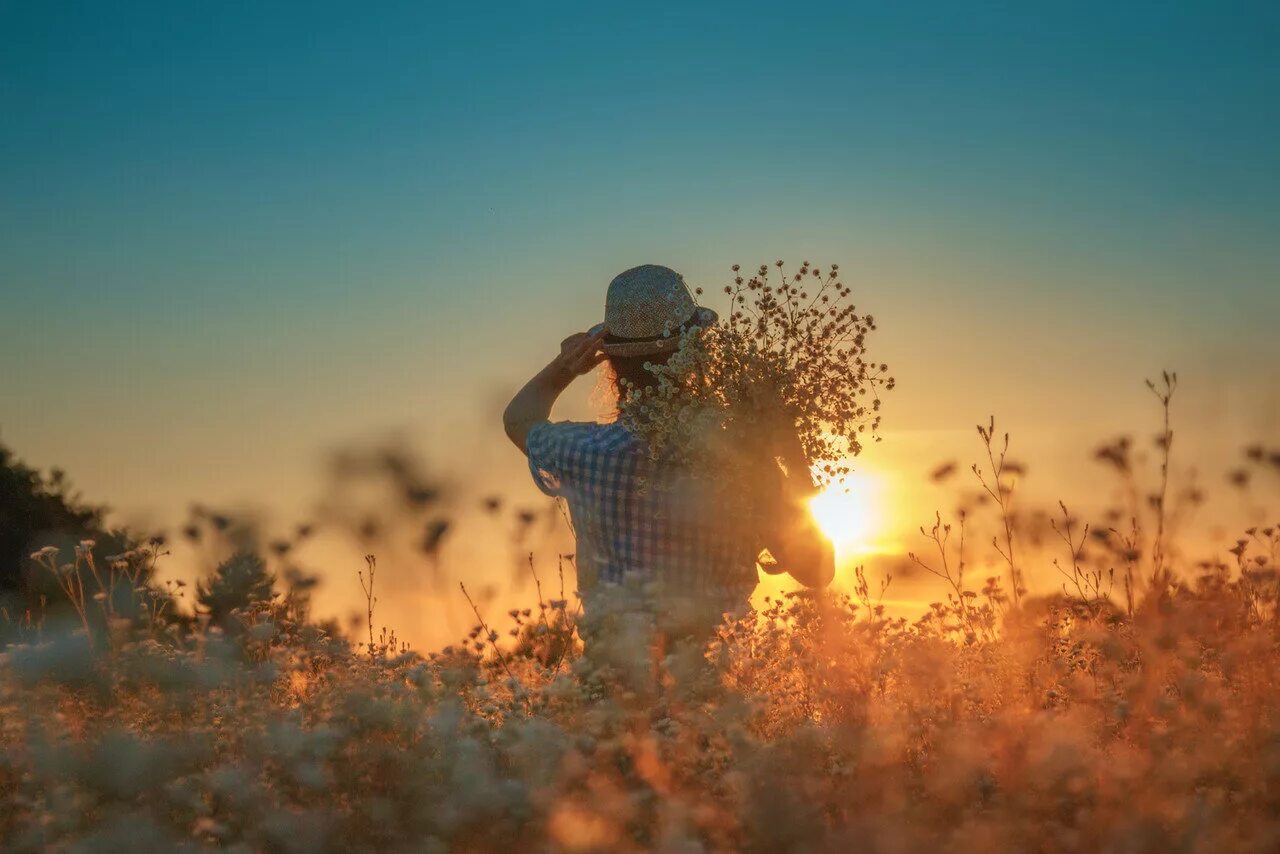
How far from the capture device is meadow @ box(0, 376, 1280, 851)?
3.15m

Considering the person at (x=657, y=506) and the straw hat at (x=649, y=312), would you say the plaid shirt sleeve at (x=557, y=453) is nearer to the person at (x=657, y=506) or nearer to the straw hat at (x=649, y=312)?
the person at (x=657, y=506)

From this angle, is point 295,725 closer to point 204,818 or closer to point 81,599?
point 204,818

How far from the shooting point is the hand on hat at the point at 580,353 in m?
5.21

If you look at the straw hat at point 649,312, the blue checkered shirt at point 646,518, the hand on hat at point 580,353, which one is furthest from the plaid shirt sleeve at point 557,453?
the straw hat at point 649,312

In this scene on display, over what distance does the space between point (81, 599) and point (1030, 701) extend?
379cm

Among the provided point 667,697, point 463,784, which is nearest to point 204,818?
point 463,784

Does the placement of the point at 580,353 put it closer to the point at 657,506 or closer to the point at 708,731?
the point at 657,506

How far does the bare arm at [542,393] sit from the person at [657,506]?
102 millimetres

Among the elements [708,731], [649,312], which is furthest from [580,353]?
[708,731]

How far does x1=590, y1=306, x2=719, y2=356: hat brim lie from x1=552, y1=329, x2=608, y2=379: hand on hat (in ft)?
0.35

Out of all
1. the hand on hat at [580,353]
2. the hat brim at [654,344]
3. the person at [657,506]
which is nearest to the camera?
the person at [657,506]

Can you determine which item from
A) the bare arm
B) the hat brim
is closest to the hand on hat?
the bare arm

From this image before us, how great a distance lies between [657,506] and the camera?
4953 millimetres

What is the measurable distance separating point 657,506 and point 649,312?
79 cm
